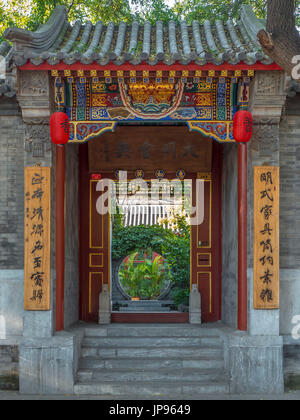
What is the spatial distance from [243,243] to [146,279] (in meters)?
5.93

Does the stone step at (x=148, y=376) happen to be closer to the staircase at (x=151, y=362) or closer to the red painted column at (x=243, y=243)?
the staircase at (x=151, y=362)

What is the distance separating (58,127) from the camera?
593cm

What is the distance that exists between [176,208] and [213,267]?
540 cm

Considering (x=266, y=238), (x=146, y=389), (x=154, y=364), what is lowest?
(x=146, y=389)

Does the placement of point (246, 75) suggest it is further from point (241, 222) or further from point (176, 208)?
point (176, 208)

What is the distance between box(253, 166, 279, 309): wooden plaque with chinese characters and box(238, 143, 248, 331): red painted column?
0.43 feet

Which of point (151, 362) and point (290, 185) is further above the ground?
point (290, 185)

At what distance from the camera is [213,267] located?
26.2ft

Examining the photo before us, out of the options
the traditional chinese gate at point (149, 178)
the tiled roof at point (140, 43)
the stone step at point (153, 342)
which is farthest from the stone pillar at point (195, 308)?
the tiled roof at point (140, 43)

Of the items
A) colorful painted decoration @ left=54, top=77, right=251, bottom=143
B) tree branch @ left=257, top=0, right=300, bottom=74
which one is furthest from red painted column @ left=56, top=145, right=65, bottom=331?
tree branch @ left=257, top=0, right=300, bottom=74

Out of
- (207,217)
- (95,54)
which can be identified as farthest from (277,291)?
(95,54)

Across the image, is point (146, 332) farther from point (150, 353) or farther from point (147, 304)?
point (147, 304)

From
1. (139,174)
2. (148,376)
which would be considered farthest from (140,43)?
(148,376)

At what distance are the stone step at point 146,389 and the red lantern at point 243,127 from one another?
2.72 metres
